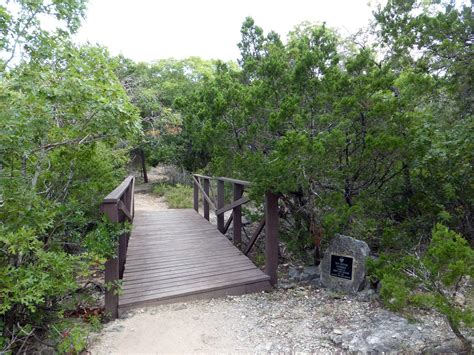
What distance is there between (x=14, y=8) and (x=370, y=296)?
4.43 m

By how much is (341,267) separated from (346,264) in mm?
70

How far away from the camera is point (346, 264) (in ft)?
10.8

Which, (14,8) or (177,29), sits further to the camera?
(177,29)

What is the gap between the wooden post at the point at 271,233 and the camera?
3635 millimetres

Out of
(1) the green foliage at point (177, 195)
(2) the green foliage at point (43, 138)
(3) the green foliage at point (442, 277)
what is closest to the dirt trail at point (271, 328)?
(3) the green foliage at point (442, 277)

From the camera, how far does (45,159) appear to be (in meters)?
2.78

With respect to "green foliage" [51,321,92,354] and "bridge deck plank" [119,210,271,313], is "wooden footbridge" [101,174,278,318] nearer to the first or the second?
"bridge deck plank" [119,210,271,313]

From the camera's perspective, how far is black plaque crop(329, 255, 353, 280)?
3285 mm

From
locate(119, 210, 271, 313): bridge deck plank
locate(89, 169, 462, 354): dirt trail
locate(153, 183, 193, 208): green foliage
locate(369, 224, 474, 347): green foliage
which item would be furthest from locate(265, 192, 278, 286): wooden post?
locate(153, 183, 193, 208): green foliage

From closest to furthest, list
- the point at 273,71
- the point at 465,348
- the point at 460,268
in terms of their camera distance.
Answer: the point at 460,268
the point at 465,348
the point at 273,71

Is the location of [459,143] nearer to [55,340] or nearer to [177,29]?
[55,340]

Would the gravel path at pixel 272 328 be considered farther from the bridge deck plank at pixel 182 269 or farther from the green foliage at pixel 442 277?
the green foliage at pixel 442 277

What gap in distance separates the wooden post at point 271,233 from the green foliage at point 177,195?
716 cm

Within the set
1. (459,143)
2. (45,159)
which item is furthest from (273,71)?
(45,159)
